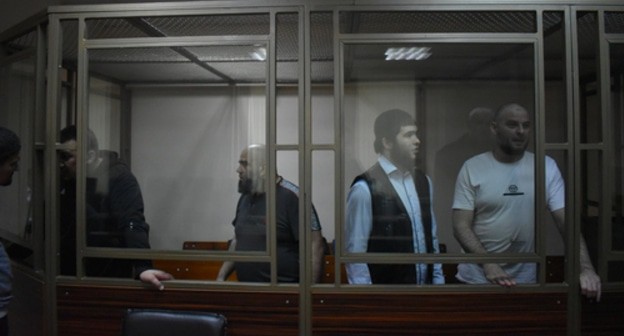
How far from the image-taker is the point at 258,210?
1947mm

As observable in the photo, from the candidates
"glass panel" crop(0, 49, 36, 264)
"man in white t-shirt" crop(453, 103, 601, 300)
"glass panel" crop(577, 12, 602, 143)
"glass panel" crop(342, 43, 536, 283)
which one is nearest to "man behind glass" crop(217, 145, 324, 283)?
"glass panel" crop(342, 43, 536, 283)

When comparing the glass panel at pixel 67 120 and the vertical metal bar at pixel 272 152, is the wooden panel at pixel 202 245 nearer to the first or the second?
the vertical metal bar at pixel 272 152

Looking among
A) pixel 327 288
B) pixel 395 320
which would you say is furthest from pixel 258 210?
pixel 395 320

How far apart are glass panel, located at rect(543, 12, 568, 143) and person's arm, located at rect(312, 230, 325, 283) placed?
1.08 m

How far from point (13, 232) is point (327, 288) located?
1733 mm

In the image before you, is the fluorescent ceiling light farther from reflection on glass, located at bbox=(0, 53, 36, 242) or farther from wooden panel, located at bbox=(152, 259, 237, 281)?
reflection on glass, located at bbox=(0, 53, 36, 242)

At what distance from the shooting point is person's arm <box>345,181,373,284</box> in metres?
1.89

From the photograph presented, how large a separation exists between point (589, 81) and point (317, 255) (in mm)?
1402

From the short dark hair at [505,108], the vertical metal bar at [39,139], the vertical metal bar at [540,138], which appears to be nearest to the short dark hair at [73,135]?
the vertical metal bar at [39,139]

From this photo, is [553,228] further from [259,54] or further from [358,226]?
[259,54]

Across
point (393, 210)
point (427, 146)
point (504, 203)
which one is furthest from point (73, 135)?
point (504, 203)

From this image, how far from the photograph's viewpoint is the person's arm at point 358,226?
74.6 inches

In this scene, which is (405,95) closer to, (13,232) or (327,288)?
(327,288)

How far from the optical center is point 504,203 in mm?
1923
